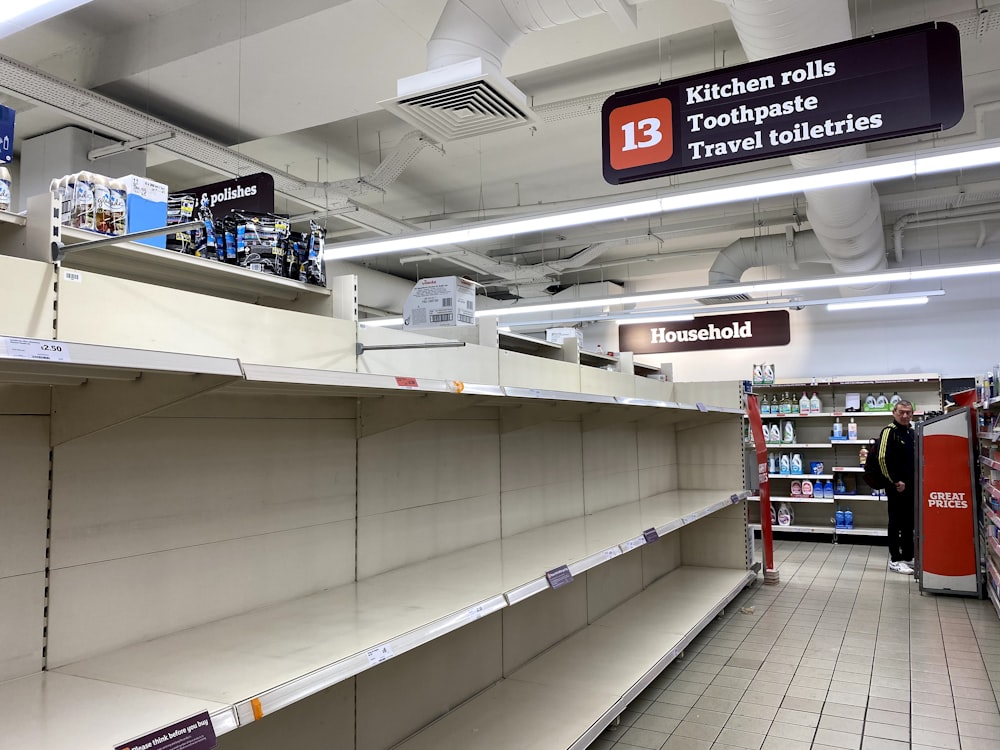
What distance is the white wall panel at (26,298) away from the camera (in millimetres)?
1856

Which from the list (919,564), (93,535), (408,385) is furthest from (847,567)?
(93,535)

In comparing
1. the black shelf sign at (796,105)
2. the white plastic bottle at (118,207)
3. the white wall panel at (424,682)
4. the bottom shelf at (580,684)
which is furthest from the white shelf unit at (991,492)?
the white plastic bottle at (118,207)

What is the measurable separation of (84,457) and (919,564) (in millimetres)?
7568

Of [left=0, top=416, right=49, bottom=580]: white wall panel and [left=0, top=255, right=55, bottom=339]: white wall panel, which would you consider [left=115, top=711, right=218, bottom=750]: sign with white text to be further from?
[left=0, top=255, right=55, bottom=339]: white wall panel

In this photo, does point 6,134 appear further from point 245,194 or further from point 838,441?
point 838,441

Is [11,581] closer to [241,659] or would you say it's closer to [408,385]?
[241,659]

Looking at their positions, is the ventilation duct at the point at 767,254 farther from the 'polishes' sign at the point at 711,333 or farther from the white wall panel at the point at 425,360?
the white wall panel at the point at 425,360

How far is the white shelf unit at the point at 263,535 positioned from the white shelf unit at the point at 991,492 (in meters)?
3.14

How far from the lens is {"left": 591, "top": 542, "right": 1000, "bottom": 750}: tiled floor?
3.90 metres

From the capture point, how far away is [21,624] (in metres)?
1.86

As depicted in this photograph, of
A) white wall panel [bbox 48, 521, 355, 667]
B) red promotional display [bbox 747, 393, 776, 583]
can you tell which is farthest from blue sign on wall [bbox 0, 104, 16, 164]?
red promotional display [bbox 747, 393, 776, 583]

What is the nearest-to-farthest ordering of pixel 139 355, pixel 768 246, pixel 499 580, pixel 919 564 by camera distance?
pixel 139 355, pixel 499 580, pixel 919 564, pixel 768 246

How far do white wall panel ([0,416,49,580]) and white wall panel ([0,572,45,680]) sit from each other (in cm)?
3

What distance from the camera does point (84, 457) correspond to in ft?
6.72
